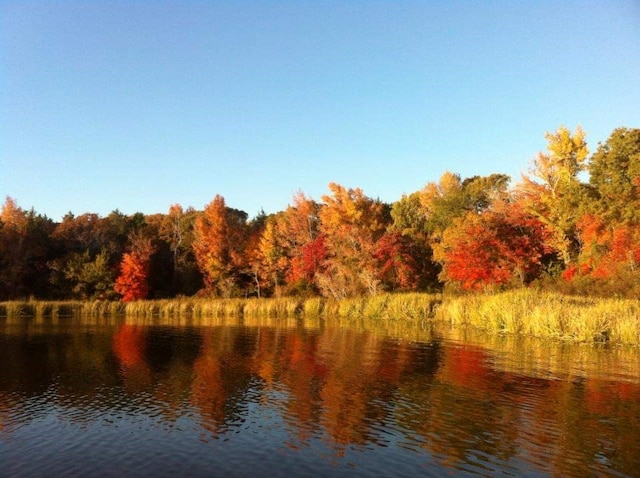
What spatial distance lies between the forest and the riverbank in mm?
4160

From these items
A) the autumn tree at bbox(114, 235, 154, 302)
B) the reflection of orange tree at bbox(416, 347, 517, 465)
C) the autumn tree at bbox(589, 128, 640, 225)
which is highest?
the autumn tree at bbox(589, 128, 640, 225)

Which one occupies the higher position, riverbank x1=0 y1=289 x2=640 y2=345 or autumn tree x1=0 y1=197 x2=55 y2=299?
autumn tree x1=0 y1=197 x2=55 y2=299

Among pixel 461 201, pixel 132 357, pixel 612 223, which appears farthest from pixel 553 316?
pixel 461 201

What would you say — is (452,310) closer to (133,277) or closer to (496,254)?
(496,254)

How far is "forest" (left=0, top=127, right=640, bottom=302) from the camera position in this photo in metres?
37.3

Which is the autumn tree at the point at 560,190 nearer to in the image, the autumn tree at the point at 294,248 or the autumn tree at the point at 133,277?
the autumn tree at the point at 294,248

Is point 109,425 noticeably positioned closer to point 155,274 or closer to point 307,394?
point 307,394

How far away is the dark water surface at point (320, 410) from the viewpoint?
9398mm

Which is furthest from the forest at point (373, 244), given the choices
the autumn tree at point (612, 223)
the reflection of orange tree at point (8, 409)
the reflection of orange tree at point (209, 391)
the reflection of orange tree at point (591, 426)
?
the reflection of orange tree at point (8, 409)

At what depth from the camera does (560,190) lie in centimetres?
4531

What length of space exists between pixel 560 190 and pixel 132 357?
38267mm

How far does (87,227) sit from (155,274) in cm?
964

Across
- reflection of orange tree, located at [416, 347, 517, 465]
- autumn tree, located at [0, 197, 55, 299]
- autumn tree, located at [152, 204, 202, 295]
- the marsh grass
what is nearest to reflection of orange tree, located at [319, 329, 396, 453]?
reflection of orange tree, located at [416, 347, 517, 465]

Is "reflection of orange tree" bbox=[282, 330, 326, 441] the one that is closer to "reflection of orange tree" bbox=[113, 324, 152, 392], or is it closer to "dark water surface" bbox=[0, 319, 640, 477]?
"dark water surface" bbox=[0, 319, 640, 477]
